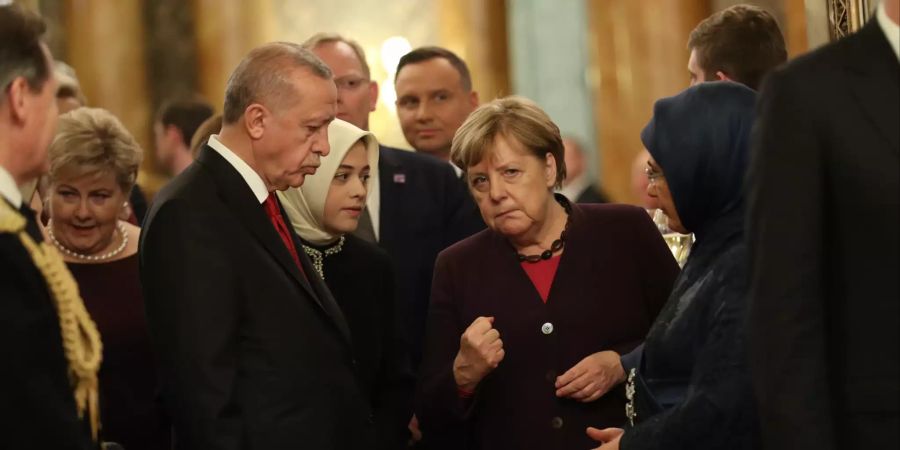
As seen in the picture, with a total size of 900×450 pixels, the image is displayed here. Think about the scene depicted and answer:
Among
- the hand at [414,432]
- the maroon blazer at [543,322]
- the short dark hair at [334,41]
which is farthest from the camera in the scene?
the short dark hair at [334,41]

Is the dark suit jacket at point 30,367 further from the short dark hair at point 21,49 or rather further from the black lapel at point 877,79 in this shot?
the black lapel at point 877,79

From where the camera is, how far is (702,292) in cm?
279

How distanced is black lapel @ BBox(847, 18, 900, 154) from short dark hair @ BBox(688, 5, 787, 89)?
1769 mm

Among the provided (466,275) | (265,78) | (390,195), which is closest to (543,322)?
(466,275)

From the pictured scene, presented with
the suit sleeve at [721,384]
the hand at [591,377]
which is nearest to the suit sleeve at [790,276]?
the suit sleeve at [721,384]

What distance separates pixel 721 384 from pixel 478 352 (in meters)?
0.93

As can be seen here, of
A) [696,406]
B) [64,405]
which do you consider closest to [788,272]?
[696,406]

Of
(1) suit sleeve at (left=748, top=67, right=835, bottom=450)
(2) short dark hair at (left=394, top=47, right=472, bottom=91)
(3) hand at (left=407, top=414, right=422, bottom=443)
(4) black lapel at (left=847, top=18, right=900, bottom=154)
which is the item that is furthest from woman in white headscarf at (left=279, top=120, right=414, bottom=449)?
(4) black lapel at (left=847, top=18, right=900, bottom=154)

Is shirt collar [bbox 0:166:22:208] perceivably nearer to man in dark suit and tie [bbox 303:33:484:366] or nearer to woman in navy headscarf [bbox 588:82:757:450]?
woman in navy headscarf [bbox 588:82:757:450]

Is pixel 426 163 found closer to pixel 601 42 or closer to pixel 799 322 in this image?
pixel 799 322

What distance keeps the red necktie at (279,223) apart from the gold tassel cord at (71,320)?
2.75 feet

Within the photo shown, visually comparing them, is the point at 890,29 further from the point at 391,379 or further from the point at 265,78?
the point at 391,379

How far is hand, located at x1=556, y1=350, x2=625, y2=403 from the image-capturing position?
3.48 metres

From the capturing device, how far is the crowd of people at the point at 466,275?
221cm
